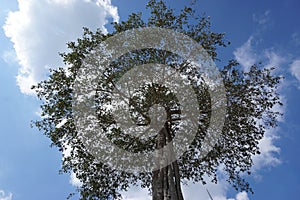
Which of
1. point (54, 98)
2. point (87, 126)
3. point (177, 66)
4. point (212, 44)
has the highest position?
point (212, 44)

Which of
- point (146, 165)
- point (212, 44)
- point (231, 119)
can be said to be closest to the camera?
point (231, 119)

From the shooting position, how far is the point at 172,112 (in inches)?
485

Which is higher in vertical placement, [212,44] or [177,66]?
[212,44]

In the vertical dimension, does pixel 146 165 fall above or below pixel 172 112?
Result: below

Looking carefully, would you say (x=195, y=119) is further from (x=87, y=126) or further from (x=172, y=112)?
(x=87, y=126)

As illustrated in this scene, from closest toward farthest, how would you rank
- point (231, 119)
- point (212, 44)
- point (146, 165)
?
point (231, 119), point (212, 44), point (146, 165)

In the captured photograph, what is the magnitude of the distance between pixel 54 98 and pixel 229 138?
8.11 metres

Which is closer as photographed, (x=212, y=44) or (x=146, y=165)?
(x=212, y=44)

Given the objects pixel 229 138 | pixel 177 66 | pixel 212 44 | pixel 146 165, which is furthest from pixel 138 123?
pixel 212 44

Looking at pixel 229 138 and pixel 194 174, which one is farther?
pixel 194 174

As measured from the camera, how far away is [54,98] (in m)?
11.8

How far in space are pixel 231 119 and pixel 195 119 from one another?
158 centimetres

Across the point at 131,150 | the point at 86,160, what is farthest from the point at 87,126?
the point at 131,150

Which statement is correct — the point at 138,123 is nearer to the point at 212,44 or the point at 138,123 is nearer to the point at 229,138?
the point at 229,138
